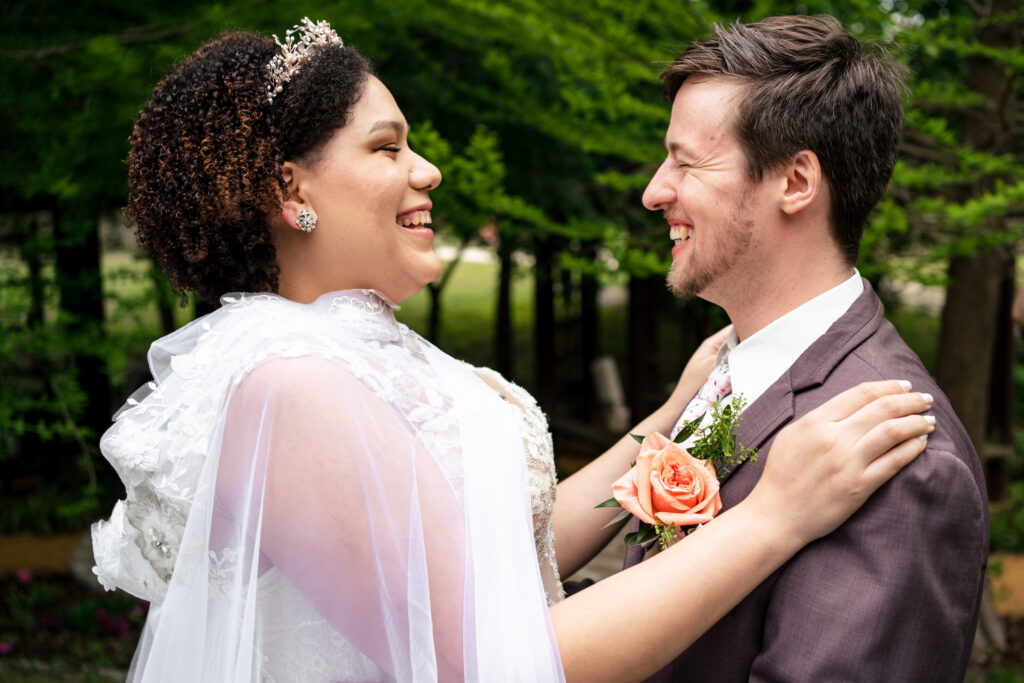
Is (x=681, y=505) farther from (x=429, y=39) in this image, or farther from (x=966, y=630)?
(x=429, y=39)

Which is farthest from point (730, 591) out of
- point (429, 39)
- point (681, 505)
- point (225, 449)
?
point (429, 39)

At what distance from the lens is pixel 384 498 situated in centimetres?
179

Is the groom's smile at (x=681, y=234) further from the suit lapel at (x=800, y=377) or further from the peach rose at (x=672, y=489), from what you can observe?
the peach rose at (x=672, y=489)

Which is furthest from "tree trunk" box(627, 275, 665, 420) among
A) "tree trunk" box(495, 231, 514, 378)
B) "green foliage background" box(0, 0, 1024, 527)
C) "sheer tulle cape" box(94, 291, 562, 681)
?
"sheer tulle cape" box(94, 291, 562, 681)

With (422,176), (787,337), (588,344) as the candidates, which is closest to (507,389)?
(422,176)

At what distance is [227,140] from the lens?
2.01 meters

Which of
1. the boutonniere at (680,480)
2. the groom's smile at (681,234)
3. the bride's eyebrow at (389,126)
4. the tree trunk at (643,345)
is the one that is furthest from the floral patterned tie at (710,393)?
the tree trunk at (643,345)

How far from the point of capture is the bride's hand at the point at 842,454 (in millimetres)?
1729

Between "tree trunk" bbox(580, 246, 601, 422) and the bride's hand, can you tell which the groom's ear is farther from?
"tree trunk" bbox(580, 246, 601, 422)

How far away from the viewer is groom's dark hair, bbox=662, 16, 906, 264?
2188mm

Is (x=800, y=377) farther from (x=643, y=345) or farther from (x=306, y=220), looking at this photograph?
(x=643, y=345)

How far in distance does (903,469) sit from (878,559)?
0.18 m

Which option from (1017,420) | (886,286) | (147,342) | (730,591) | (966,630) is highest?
(730,591)

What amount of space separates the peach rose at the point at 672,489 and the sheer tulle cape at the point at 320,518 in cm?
26
